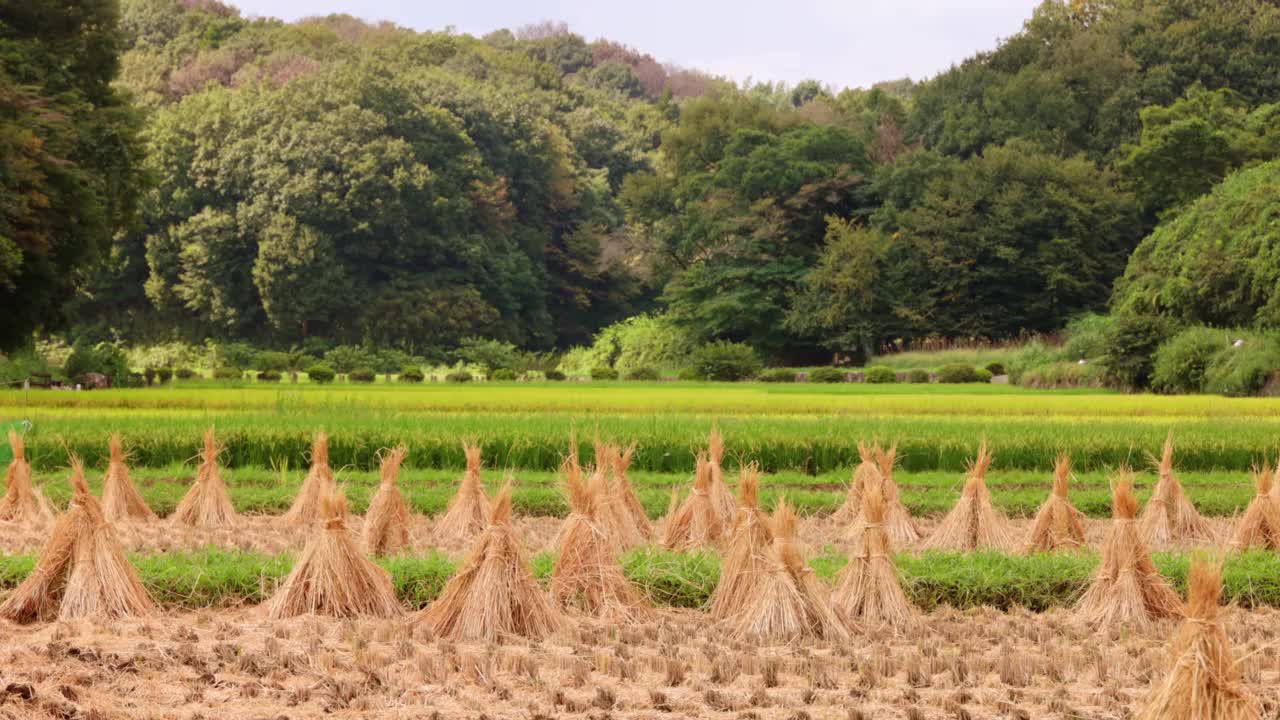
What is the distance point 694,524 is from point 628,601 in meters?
2.24

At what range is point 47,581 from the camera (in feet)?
23.4

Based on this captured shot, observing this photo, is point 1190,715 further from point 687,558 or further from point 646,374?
point 646,374

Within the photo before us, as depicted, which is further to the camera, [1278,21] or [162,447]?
[1278,21]

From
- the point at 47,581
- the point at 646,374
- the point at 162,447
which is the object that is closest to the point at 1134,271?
the point at 646,374

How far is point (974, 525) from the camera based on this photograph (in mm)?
9781

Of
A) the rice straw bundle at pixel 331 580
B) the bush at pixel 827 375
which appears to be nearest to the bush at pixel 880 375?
the bush at pixel 827 375

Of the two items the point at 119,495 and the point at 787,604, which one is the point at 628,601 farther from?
the point at 119,495

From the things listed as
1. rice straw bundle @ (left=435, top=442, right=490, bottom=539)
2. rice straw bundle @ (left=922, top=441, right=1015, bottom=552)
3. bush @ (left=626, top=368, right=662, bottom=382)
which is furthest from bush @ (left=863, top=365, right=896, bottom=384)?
rice straw bundle @ (left=435, top=442, right=490, bottom=539)

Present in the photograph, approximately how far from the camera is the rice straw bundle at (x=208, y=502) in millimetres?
10391

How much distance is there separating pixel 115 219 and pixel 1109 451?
19.4 metres

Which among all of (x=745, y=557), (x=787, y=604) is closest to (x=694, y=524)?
(x=745, y=557)

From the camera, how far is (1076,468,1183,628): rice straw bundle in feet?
23.3

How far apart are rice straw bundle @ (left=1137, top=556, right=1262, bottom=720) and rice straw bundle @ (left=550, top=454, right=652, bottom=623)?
3282 millimetres

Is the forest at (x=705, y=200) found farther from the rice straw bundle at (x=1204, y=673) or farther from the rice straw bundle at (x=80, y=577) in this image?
the rice straw bundle at (x=1204, y=673)
